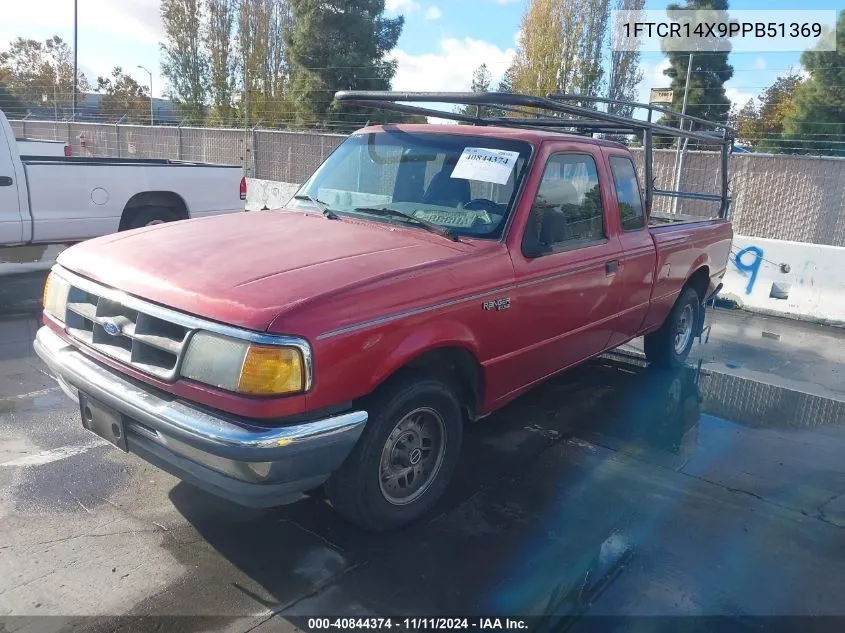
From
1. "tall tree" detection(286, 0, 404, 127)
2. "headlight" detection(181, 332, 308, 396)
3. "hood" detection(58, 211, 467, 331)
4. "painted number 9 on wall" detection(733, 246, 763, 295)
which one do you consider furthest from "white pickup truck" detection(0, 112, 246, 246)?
"tall tree" detection(286, 0, 404, 127)

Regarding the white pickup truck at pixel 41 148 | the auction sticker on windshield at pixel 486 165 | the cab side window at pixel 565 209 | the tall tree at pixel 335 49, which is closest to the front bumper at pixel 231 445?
the cab side window at pixel 565 209

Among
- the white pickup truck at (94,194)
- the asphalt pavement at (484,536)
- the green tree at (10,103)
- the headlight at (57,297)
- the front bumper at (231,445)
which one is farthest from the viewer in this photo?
the green tree at (10,103)

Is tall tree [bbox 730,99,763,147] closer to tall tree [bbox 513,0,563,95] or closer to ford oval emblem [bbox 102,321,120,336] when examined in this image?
tall tree [bbox 513,0,563,95]

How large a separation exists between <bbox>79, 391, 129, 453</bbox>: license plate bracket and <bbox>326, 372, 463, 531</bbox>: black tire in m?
0.96

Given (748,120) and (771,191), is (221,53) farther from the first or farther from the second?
(771,191)

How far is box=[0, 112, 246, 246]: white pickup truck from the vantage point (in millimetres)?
8016

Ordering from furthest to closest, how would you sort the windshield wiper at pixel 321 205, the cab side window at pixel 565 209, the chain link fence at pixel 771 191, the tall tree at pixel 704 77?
the tall tree at pixel 704 77, the chain link fence at pixel 771 191, the windshield wiper at pixel 321 205, the cab side window at pixel 565 209

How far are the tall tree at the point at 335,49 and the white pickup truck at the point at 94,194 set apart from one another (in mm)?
18166

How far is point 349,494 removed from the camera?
3.21 m

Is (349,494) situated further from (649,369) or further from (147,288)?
(649,369)

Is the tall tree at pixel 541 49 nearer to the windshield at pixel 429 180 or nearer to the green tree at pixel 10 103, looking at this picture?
the green tree at pixel 10 103

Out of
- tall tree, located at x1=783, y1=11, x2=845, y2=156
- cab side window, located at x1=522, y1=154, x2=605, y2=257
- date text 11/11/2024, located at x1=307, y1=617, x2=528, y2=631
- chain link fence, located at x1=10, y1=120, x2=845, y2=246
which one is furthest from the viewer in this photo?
tall tree, located at x1=783, y1=11, x2=845, y2=156

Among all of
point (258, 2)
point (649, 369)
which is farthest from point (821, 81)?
point (258, 2)

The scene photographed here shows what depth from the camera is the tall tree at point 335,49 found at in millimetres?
27078
